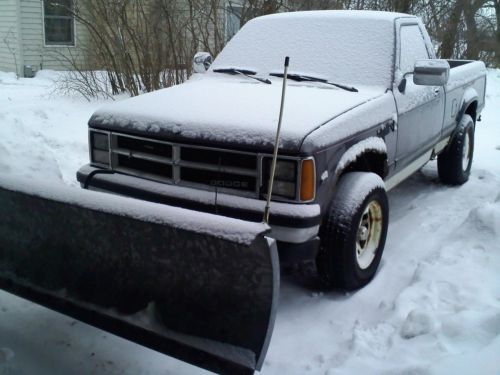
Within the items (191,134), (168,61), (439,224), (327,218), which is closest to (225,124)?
(191,134)

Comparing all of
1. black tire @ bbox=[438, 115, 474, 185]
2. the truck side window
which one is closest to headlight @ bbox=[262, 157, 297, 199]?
the truck side window

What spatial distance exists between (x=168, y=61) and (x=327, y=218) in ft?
24.6

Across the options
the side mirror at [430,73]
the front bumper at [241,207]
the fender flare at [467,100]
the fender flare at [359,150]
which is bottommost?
the front bumper at [241,207]

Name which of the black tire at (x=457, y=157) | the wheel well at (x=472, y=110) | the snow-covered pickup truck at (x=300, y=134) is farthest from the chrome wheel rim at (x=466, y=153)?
the snow-covered pickup truck at (x=300, y=134)

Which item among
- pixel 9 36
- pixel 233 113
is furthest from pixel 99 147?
pixel 9 36

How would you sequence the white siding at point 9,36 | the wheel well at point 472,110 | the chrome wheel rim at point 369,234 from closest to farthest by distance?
1. the chrome wheel rim at point 369,234
2. the wheel well at point 472,110
3. the white siding at point 9,36

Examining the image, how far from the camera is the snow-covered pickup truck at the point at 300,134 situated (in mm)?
3119

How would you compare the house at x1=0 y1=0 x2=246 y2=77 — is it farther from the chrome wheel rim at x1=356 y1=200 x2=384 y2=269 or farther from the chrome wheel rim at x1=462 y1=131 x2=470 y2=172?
the chrome wheel rim at x1=356 y1=200 x2=384 y2=269

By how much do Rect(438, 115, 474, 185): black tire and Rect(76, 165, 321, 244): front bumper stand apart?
3.47 m

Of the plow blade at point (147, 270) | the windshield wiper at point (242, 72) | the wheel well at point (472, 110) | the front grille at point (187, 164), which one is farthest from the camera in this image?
the wheel well at point (472, 110)

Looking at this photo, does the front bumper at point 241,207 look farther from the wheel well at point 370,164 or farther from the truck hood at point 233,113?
the wheel well at point 370,164

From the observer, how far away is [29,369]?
2793 millimetres

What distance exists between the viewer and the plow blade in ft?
7.75

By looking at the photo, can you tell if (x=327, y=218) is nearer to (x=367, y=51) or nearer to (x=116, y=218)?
(x=116, y=218)
